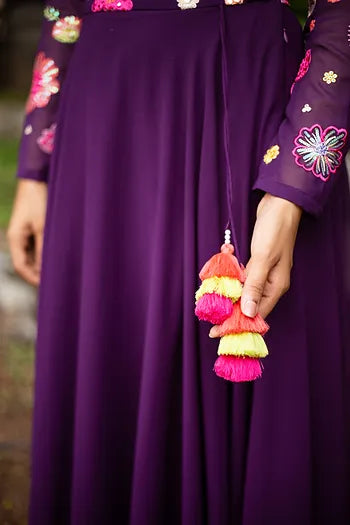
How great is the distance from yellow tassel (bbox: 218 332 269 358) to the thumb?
0.03m

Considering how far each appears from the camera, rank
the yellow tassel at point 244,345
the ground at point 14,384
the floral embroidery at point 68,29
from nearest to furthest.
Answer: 1. the yellow tassel at point 244,345
2. the floral embroidery at point 68,29
3. the ground at point 14,384

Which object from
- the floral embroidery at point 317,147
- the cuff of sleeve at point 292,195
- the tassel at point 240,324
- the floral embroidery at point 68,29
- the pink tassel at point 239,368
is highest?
the floral embroidery at point 68,29

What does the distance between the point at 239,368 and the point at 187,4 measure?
0.56m

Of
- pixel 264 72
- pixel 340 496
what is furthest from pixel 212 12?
pixel 340 496

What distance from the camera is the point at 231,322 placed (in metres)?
0.85

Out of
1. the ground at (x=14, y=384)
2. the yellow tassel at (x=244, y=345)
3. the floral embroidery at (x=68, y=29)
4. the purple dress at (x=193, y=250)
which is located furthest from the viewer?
the ground at (x=14, y=384)

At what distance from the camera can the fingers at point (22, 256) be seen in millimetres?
1229

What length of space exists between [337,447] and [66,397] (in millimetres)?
481

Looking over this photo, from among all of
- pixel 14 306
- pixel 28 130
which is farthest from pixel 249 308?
pixel 14 306

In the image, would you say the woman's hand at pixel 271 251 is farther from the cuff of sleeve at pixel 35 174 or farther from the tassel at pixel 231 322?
the cuff of sleeve at pixel 35 174

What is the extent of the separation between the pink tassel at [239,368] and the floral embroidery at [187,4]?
54cm

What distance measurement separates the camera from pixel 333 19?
0.90 meters

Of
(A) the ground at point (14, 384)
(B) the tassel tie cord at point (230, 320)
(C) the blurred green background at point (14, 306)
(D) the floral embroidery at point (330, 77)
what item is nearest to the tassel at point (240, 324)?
(B) the tassel tie cord at point (230, 320)

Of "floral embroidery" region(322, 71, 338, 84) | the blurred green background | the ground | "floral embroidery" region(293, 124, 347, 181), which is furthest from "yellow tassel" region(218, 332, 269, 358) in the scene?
the ground
